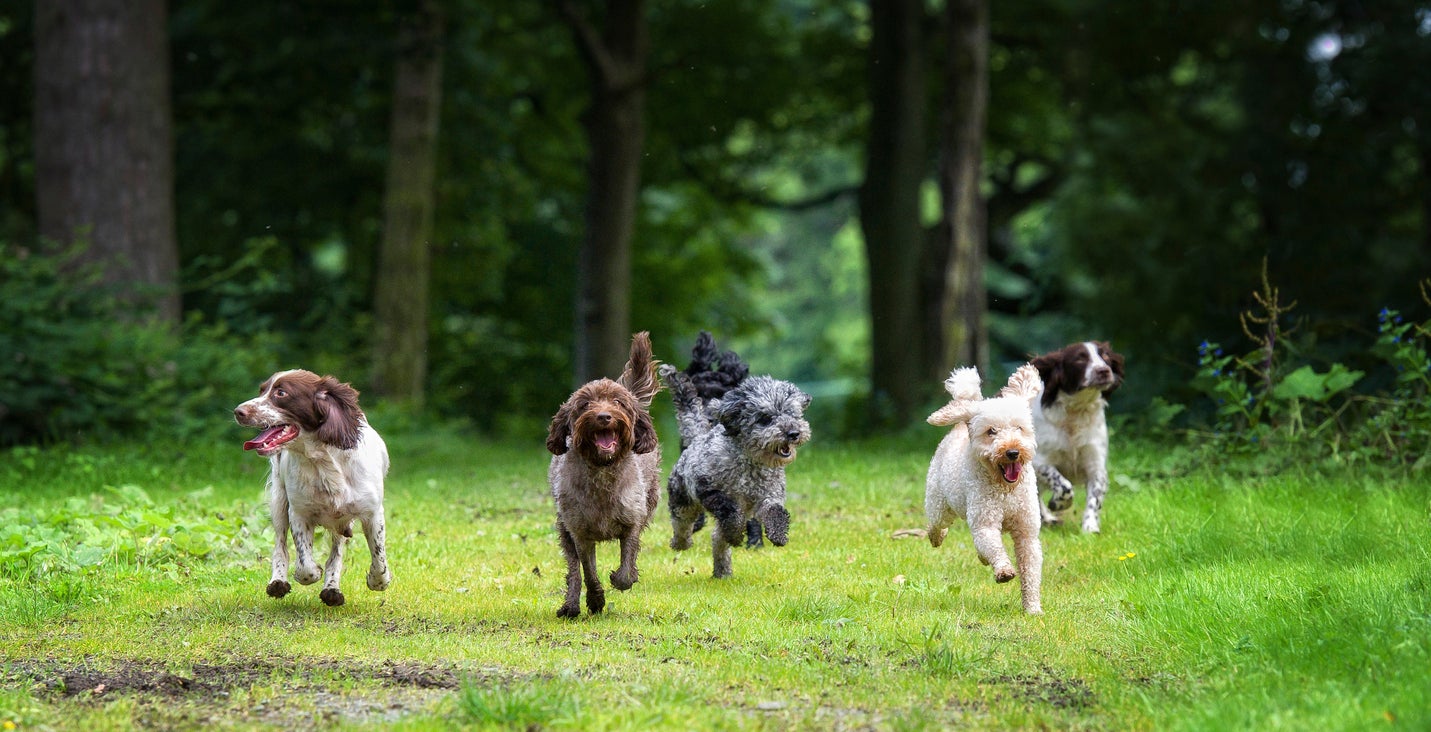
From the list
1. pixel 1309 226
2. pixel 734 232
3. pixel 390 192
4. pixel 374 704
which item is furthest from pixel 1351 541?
pixel 734 232

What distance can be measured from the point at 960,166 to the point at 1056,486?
1102 cm

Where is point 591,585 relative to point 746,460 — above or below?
below

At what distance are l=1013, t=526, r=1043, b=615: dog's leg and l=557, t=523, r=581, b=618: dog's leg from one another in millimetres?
2250

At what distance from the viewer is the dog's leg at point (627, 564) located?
8195 mm

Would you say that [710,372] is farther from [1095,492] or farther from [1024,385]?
[1095,492]

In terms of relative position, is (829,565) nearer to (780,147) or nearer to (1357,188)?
(1357,188)

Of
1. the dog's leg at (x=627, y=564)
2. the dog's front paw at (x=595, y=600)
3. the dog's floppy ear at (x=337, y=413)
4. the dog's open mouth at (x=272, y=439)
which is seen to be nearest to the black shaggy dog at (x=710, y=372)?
the dog's leg at (x=627, y=564)

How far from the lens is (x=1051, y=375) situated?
1098 cm

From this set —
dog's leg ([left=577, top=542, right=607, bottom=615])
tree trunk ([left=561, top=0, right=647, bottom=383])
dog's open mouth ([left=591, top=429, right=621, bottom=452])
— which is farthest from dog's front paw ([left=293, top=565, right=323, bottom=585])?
tree trunk ([left=561, top=0, right=647, bottom=383])

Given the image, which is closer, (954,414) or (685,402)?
(954,414)

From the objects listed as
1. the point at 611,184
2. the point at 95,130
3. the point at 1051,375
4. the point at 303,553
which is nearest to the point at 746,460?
the point at 303,553

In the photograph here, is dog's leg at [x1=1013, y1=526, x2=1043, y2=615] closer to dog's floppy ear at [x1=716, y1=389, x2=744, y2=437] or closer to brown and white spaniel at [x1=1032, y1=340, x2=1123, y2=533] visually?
dog's floppy ear at [x1=716, y1=389, x2=744, y2=437]

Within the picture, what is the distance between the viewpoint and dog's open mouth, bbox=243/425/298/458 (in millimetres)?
7820

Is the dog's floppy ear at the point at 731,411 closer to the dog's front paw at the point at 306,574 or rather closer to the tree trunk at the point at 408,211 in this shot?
the dog's front paw at the point at 306,574
